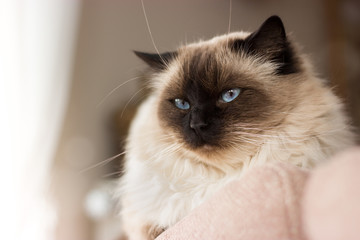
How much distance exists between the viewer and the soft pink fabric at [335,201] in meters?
0.33

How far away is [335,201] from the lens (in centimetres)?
34

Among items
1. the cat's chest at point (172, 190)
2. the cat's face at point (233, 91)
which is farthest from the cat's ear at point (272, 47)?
the cat's chest at point (172, 190)

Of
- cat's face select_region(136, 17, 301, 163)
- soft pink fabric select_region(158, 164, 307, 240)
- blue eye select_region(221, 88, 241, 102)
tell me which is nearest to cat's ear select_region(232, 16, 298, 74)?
cat's face select_region(136, 17, 301, 163)

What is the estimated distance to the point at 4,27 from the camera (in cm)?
157

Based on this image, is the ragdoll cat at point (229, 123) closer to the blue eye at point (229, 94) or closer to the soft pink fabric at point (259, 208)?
the blue eye at point (229, 94)

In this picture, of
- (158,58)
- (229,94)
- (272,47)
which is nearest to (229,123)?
(229,94)

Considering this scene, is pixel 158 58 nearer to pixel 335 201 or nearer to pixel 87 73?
pixel 335 201

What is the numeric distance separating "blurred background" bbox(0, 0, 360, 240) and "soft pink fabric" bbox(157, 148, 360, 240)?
0.68 m

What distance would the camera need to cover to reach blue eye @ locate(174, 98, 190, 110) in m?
0.89

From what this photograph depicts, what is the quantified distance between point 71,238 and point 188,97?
172 centimetres

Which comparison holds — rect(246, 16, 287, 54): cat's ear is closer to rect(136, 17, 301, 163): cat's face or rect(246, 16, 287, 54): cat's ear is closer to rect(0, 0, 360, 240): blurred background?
rect(136, 17, 301, 163): cat's face

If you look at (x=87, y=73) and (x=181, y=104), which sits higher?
(x=181, y=104)

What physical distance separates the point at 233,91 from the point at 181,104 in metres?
0.16

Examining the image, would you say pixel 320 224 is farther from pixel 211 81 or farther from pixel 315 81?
pixel 315 81
